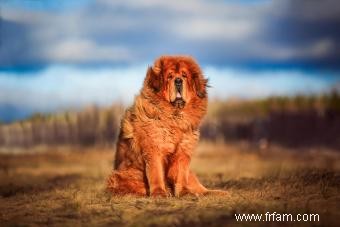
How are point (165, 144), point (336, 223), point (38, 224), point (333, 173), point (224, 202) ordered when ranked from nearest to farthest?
1. point (336, 223)
2. point (38, 224)
3. point (224, 202)
4. point (165, 144)
5. point (333, 173)

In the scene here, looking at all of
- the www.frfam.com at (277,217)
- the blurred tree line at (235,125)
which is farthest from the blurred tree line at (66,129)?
the www.frfam.com at (277,217)

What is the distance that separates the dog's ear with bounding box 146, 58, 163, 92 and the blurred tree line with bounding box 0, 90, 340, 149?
20.0 meters

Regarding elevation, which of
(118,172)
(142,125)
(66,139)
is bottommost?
(66,139)

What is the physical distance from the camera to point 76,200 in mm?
9164

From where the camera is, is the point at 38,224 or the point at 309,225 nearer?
the point at 309,225

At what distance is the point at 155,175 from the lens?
9375mm

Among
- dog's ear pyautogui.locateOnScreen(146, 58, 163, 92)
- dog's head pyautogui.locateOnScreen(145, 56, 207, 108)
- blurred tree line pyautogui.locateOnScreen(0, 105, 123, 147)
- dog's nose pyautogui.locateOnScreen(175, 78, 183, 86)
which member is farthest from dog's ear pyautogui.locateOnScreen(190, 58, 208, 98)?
blurred tree line pyautogui.locateOnScreen(0, 105, 123, 147)

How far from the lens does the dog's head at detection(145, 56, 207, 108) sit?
9438mm

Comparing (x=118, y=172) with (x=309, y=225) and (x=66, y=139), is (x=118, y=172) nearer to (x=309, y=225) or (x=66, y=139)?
(x=309, y=225)

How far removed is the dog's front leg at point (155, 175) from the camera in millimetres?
9336

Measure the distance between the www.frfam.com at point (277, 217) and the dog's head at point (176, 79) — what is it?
9.36ft

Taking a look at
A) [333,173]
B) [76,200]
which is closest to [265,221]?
[76,200]

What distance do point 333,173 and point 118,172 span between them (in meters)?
4.90

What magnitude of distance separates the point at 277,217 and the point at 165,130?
2911mm
